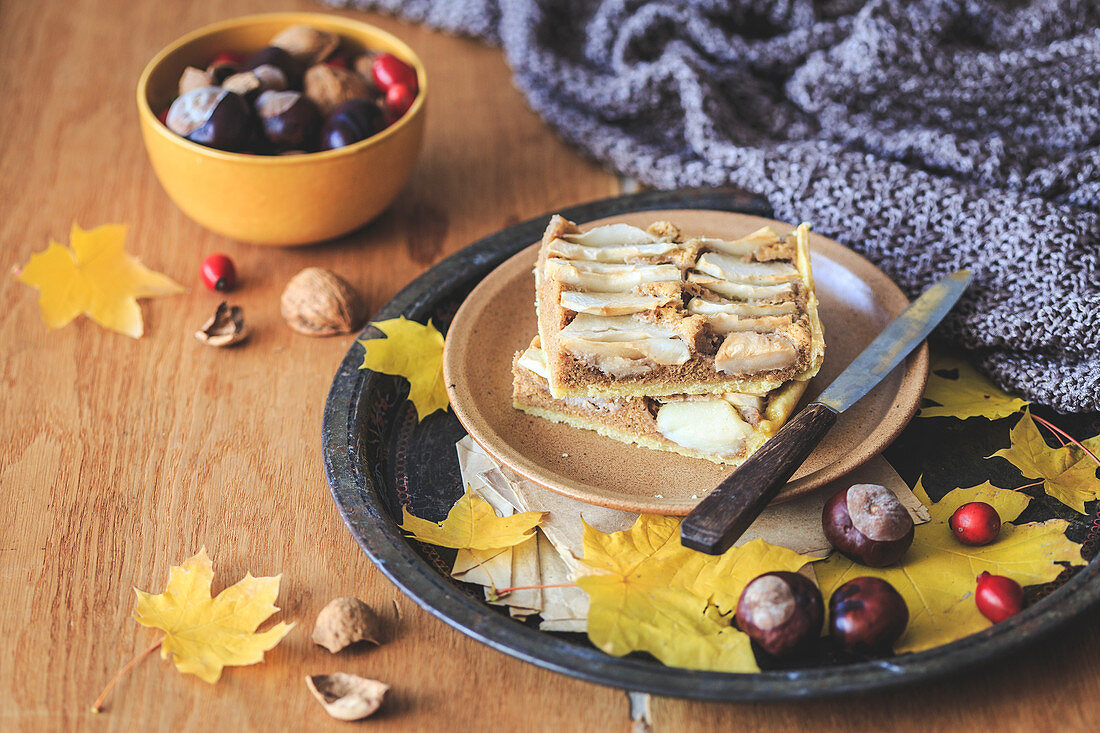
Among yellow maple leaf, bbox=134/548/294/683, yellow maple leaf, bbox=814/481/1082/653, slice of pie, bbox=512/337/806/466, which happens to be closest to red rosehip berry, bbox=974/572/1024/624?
yellow maple leaf, bbox=814/481/1082/653

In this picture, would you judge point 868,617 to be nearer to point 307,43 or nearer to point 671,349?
point 671,349

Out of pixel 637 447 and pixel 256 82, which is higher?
pixel 256 82

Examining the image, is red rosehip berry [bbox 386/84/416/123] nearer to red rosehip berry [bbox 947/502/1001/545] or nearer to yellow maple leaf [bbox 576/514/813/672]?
yellow maple leaf [bbox 576/514/813/672]

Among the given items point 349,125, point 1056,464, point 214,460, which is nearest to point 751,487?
point 1056,464

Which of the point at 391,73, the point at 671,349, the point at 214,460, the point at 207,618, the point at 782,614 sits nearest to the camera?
the point at 782,614

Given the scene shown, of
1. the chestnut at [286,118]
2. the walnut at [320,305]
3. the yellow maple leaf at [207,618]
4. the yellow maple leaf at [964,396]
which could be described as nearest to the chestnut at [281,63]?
the chestnut at [286,118]

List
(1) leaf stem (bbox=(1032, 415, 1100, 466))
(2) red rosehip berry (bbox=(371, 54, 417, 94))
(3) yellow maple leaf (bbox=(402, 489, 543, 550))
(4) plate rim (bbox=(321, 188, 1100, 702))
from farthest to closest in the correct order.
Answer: (2) red rosehip berry (bbox=(371, 54, 417, 94)), (1) leaf stem (bbox=(1032, 415, 1100, 466)), (3) yellow maple leaf (bbox=(402, 489, 543, 550)), (4) plate rim (bbox=(321, 188, 1100, 702))
